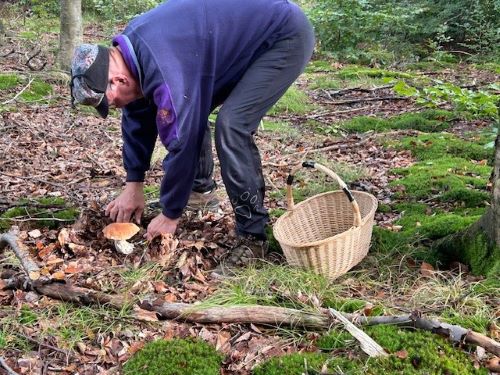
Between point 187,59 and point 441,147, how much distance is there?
4492 millimetres

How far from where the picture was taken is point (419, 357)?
2580 millimetres

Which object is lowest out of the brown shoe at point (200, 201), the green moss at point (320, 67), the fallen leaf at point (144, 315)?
the green moss at point (320, 67)

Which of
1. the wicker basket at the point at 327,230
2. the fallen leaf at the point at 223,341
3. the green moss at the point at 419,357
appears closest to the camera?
the green moss at the point at 419,357

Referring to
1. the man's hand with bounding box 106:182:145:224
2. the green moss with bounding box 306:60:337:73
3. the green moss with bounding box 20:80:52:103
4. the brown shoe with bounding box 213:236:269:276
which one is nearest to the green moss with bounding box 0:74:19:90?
the green moss with bounding box 20:80:52:103

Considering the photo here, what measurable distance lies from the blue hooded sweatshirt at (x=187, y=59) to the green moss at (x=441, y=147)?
11.5 feet

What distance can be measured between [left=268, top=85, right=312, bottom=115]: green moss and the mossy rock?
22.5 feet

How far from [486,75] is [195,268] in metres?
10.1

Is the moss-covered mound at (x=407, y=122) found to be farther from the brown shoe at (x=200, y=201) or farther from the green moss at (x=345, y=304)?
the green moss at (x=345, y=304)

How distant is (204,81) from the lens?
336 cm

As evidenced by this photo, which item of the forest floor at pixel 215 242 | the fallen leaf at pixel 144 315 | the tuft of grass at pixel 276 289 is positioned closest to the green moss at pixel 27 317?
the forest floor at pixel 215 242

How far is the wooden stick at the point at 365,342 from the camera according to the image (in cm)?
262

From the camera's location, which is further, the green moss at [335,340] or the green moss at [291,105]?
the green moss at [291,105]

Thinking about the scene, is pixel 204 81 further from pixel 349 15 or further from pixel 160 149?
pixel 349 15

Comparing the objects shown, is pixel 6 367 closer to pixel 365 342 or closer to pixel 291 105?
pixel 365 342
